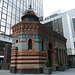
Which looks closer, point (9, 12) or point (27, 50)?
point (27, 50)

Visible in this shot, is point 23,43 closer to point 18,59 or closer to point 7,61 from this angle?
point 18,59

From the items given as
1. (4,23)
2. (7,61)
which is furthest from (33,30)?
(4,23)

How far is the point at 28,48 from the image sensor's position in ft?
50.8

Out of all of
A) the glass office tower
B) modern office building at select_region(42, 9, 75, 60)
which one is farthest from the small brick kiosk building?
the glass office tower

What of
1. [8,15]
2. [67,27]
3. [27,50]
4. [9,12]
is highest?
[9,12]

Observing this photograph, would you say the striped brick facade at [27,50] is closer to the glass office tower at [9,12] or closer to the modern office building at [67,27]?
the modern office building at [67,27]

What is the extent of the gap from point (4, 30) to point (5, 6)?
38.6 feet

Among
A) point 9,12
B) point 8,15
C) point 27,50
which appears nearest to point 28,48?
point 27,50

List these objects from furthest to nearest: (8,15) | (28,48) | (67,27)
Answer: (8,15), (67,27), (28,48)

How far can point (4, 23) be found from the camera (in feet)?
140

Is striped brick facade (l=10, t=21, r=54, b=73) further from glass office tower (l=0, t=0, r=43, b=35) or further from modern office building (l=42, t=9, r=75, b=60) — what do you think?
glass office tower (l=0, t=0, r=43, b=35)

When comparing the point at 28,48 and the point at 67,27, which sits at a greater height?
the point at 67,27

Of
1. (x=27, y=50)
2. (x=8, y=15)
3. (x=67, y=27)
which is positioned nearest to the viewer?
(x=27, y=50)

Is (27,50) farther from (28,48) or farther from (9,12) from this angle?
(9,12)
